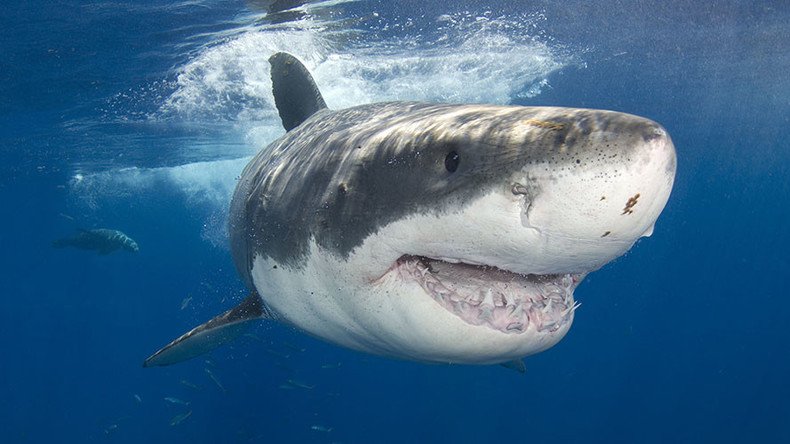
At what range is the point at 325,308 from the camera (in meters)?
3.05

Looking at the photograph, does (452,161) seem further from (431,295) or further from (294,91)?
(294,91)

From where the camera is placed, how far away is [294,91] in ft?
20.2

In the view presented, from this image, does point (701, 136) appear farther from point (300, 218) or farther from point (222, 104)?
point (300, 218)

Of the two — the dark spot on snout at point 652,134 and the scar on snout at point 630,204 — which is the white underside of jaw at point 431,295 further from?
the dark spot on snout at point 652,134

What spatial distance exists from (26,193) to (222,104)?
2227cm

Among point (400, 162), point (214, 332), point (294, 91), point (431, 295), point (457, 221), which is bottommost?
point (214, 332)

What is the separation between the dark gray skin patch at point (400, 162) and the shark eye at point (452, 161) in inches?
0.5

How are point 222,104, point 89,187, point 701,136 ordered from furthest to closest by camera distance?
1. point 89,187
2. point 701,136
3. point 222,104

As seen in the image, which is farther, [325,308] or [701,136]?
[701,136]

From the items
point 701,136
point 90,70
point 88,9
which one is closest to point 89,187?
point 90,70

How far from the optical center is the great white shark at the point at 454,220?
5.39ft

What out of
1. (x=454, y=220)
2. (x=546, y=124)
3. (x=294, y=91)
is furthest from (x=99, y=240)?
(x=546, y=124)

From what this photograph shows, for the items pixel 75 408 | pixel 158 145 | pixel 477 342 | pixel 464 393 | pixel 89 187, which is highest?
pixel 477 342

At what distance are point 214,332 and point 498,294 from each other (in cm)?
309
